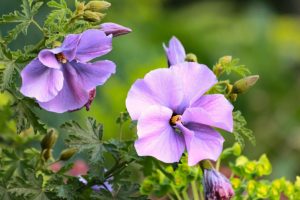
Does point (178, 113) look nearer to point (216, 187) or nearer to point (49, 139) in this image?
point (216, 187)

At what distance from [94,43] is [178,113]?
13cm

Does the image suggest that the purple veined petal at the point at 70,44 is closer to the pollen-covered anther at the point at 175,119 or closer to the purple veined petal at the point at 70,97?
the purple veined petal at the point at 70,97

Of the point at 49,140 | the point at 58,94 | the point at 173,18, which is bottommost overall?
the point at 173,18

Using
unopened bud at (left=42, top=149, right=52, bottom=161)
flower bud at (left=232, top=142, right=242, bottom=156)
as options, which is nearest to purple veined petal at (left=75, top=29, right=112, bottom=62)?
unopened bud at (left=42, top=149, right=52, bottom=161)

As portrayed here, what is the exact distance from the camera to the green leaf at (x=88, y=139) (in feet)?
3.04

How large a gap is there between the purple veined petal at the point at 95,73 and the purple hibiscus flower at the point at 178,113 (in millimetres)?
33

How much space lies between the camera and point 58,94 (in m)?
0.89

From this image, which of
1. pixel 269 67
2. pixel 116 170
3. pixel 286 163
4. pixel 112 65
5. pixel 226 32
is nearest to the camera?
pixel 112 65

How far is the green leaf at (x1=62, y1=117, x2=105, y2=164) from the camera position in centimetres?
93

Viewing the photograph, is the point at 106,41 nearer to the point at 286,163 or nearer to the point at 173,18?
the point at 286,163

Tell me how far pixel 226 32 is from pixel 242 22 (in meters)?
0.16

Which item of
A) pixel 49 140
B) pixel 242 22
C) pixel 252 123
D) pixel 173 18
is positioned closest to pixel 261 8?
pixel 242 22

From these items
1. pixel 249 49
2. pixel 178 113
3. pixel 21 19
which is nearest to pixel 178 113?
pixel 178 113

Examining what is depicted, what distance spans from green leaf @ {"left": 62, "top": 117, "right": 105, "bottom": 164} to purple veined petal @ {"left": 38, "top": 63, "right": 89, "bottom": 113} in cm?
7
